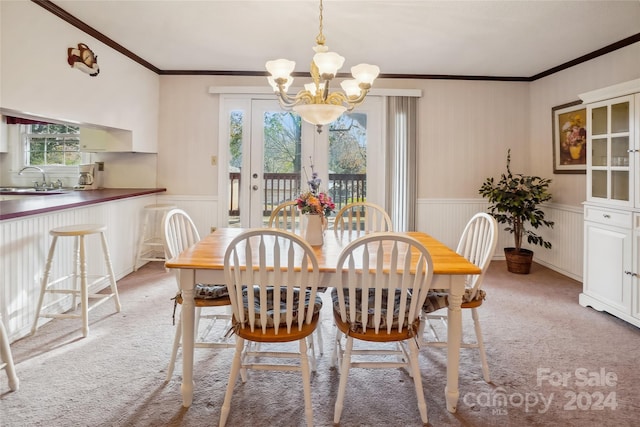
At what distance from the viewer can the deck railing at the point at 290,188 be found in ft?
15.0

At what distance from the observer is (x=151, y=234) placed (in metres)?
4.34

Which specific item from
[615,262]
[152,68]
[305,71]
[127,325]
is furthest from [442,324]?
[152,68]

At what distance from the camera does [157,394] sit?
1867 mm

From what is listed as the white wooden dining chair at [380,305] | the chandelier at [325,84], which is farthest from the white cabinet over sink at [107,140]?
the white wooden dining chair at [380,305]

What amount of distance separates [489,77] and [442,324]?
3.32m

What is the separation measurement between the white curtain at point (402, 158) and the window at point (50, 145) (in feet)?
12.7

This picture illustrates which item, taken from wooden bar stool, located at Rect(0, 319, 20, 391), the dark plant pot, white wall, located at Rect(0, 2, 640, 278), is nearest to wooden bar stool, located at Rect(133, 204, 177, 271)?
white wall, located at Rect(0, 2, 640, 278)

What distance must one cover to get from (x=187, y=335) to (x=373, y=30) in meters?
2.81

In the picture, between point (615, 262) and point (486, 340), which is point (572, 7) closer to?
point (615, 262)

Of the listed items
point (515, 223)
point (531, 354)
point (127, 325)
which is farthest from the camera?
point (515, 223)

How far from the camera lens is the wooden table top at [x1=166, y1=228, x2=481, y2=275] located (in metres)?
1.67

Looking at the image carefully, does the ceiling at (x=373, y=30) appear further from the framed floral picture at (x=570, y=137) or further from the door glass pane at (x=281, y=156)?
the door glass pane at (x=281, y=156)

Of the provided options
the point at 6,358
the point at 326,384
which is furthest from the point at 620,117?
the point at 6,358

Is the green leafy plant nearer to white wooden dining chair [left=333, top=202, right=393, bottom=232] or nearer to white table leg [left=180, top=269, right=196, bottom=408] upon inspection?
white wooden dining chair [left=333, top=202, right=393, bottom=232]
